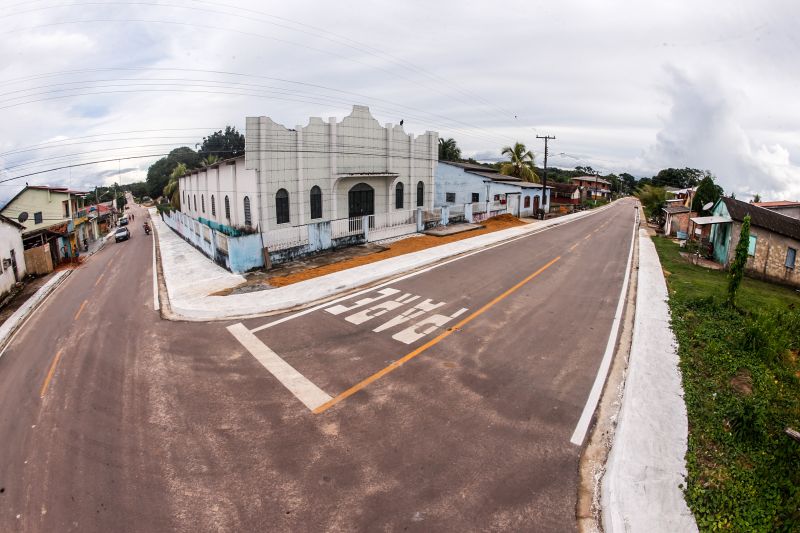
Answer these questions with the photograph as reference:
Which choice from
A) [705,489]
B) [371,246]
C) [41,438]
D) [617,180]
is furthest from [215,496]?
[617,180]

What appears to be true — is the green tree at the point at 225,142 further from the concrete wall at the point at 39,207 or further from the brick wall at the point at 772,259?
the brick wall at the point at 772,259

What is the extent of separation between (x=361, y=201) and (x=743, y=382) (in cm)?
2058

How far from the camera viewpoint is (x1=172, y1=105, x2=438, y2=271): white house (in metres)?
19.3

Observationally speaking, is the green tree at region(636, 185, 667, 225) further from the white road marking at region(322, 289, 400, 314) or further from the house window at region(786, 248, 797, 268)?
the white road marking at region(322, 289, 400, 314)

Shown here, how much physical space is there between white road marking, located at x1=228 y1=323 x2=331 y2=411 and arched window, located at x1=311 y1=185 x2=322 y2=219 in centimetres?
1257

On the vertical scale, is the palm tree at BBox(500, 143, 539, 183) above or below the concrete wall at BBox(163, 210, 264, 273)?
above

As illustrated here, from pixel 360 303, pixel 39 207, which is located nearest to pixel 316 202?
pixel 360 303

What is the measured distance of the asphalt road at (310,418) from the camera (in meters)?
4.85

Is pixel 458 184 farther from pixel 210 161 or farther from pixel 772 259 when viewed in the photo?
pixel 210 161

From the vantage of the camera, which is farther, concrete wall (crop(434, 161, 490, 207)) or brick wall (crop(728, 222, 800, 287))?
concrete wall (crop(434, 161, 490, 207))

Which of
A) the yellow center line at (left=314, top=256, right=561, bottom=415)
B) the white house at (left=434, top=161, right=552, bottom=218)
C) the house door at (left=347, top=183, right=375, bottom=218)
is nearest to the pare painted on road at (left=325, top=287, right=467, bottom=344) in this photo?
the yellow center line at (left=314, top=256, right=561, bottom=415)

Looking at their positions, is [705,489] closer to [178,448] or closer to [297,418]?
[297,418]

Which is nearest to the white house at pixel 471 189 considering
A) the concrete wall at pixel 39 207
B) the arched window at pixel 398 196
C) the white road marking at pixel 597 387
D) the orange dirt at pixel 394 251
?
the orange dirt at pixel 394 251

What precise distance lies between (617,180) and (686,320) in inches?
5323
